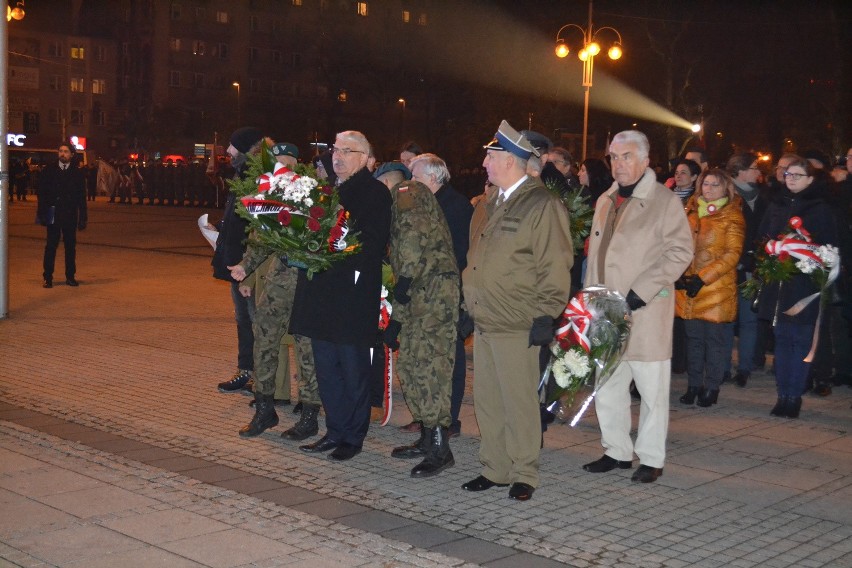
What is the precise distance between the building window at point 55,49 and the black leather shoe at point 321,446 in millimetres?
93308

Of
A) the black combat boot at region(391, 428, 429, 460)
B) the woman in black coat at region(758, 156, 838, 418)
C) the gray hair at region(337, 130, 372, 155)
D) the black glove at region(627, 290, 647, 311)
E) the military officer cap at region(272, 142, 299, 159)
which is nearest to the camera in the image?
the black glove at region(627, 290, 647, 311)

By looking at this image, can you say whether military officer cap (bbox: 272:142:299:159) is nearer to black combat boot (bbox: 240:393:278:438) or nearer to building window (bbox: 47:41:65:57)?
black combat boot (bbox: 240:393:278:438)

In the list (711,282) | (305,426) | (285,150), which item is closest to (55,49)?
(285,150)

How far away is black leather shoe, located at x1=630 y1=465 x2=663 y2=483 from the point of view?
6.62 meters

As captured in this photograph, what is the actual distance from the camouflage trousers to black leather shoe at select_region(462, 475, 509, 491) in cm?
59

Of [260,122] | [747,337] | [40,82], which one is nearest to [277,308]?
[747,337]

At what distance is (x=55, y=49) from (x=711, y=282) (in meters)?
92.8

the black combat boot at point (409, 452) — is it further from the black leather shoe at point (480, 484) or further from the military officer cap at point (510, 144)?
the military officer cap at point (510, 144)

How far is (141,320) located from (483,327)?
7.64 metres

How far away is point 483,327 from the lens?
20.3 ft

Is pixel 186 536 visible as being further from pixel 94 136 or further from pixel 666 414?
pixel 94 136

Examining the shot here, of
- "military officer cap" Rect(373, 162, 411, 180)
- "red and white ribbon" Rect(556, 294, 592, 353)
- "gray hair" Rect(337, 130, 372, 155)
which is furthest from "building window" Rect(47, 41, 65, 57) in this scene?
"red and white ribbon" Rect(556, 294, 592, 353)

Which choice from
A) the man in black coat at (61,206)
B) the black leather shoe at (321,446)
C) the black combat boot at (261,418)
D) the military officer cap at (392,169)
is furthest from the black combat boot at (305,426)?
the man in black coat at (61,206)

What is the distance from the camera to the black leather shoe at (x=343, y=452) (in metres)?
7.01
